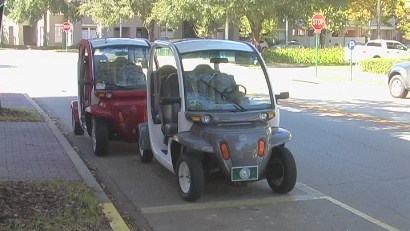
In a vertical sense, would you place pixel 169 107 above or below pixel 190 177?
above

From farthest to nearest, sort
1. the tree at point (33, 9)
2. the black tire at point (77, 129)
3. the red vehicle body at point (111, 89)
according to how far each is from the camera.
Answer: the tree at point (33, 9) < the black tire at point (77, 129) < the red vehicle body at point (111, 89)

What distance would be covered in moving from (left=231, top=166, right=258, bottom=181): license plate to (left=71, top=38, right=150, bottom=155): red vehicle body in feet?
9.64

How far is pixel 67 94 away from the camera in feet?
60.8

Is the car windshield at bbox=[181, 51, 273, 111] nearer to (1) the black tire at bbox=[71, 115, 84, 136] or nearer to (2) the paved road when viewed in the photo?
(2) the paved road

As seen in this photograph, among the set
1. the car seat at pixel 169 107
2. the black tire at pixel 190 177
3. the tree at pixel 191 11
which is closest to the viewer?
the black tire at pixel 190 177

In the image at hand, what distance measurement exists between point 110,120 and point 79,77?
1.76 metres

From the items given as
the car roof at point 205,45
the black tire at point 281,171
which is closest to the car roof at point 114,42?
the car roof at point 205,45

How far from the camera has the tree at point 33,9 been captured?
56.6m

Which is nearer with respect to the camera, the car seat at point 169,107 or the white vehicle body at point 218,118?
the white vehicle body at point 218,118

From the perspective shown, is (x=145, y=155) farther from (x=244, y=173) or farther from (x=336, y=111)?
(x=336, y=111)

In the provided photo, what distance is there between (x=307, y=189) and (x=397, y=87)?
12.6 metres

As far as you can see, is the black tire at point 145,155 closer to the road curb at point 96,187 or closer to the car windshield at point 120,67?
the road curb at point 96,187

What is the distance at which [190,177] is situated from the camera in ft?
20.3

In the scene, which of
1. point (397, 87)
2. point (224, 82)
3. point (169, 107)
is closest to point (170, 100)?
point (169, 107)
